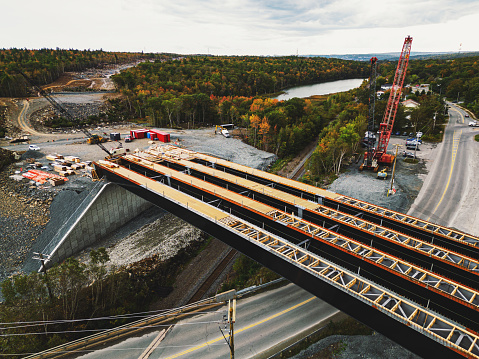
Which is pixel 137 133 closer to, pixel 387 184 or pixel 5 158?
pixel 5 158

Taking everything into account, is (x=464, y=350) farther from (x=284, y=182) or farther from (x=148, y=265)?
(x=148, y=265)

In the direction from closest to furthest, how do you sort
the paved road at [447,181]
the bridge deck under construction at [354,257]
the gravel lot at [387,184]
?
the bridge deck under construction at [354,257] → the paved road at [447,181] → the gravel lot at [387,184]

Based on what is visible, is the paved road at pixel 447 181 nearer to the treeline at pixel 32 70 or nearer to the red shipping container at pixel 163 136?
the red shipping container at pixel 163 136

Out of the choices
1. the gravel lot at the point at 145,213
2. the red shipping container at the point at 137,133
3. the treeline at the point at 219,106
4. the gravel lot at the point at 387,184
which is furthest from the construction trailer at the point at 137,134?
the gravel lot at the point at 387,184

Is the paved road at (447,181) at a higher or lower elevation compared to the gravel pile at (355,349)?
higher

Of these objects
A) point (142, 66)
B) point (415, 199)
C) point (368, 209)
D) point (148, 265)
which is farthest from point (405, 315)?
point (142, 66)

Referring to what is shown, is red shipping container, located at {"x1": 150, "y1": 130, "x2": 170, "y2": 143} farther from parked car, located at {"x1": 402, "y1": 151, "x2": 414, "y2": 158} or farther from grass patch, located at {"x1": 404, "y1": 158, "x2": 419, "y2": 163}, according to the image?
parked car, located at {"x1": 402, "y1": 151, "x2": 414, "y2": 158}

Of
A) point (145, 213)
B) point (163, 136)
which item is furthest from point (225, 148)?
point (145, 213)
